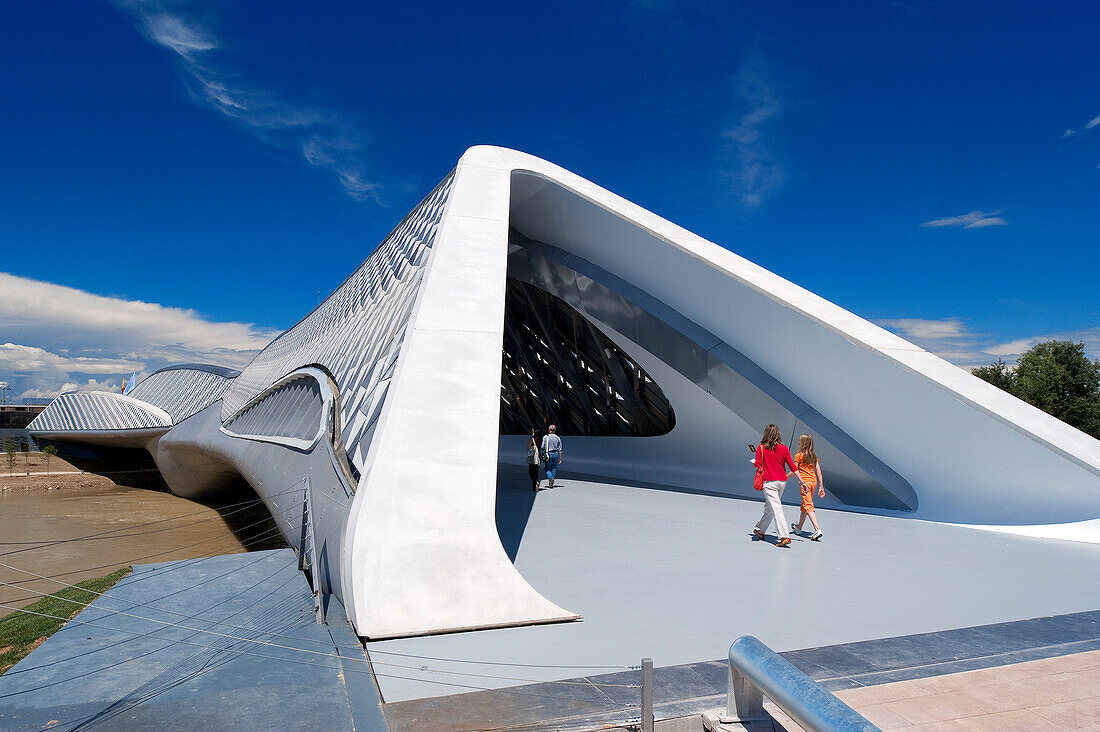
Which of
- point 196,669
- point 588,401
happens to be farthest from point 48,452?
point 196,669

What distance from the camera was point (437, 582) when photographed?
14.0 ft

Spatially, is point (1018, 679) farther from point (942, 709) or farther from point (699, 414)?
point (699, 414)

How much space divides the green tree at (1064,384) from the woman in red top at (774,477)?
33.8 m

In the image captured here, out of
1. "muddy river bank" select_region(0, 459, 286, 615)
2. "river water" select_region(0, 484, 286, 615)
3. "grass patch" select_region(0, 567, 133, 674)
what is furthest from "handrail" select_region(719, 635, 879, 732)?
"grass patch" select_region(0, 567, 133, 674)

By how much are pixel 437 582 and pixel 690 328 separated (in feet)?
23.7

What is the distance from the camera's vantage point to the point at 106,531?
16906 mm

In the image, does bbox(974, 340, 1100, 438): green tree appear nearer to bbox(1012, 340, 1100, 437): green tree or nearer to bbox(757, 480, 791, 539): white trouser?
bbox(1012, 340, 1100, 437): green tree

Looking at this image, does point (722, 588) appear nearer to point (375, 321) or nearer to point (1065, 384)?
point (375, 321)

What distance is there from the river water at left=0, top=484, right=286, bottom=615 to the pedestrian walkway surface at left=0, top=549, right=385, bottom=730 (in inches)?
44.8

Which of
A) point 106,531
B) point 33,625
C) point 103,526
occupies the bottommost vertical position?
point 103,526

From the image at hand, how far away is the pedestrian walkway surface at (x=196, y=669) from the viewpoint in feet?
9.77

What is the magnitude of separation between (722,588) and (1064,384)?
38.1 metres

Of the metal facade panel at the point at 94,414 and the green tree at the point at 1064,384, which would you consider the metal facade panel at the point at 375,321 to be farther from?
the green tree at the point at 1064,384

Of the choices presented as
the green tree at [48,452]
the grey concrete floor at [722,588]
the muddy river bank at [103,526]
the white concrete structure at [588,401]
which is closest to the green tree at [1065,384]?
the white concrete structure at [588,401]
